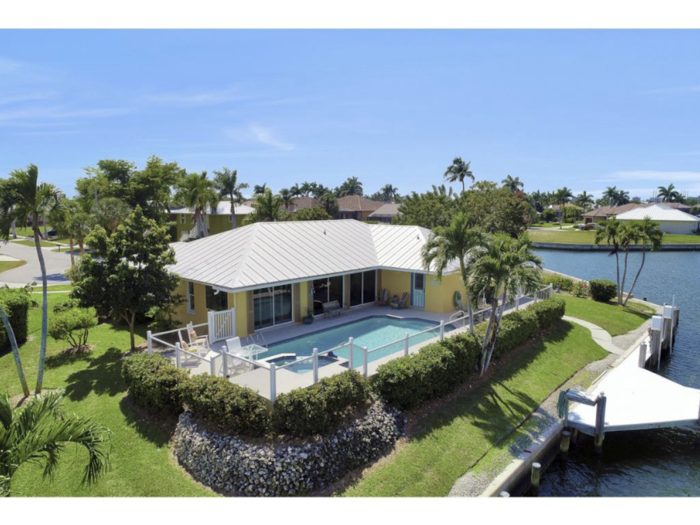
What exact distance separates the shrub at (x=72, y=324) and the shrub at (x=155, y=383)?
481 cm

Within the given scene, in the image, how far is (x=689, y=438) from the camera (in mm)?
13234

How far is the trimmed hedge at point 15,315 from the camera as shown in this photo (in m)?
16.2

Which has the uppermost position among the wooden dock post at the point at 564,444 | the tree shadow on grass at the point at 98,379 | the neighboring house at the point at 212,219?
the neighboring house at the point at 212,219

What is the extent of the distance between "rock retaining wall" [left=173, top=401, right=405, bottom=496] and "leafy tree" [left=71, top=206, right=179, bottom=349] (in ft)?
19.0

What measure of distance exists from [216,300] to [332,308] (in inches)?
210

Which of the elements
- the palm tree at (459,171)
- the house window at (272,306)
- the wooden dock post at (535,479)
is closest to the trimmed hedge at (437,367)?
the wooden dock post at (535,479)

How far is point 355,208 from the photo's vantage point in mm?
82062

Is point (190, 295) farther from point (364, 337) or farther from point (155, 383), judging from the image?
point (364, 337)

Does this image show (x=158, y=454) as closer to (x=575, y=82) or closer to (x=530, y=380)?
(x=530, y=380)

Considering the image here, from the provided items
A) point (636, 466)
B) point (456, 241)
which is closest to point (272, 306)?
point (456, 241)

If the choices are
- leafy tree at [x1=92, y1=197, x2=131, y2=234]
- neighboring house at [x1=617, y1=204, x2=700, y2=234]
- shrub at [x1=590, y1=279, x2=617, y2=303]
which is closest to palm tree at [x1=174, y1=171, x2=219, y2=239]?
leafy tree at [x1=92, y1=197, x2=131, y2=234]

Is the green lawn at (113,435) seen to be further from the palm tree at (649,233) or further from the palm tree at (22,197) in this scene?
the palm tree at (649,233)

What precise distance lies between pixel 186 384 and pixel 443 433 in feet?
23.0

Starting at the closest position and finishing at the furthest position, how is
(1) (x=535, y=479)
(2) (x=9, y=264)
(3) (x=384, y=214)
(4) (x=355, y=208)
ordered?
(1) (x=535, y=479), (2) (x=9, y=264), (3) (x=384, y=214), (4) (x=355, y=208)
